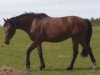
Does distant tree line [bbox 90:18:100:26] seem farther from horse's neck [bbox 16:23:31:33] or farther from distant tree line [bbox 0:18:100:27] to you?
horse's neck [bbox 16:23:31:33]

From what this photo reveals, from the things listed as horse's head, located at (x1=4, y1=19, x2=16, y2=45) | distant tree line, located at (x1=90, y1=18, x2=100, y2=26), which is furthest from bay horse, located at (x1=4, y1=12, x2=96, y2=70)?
distant tree line, located at (x1=90, y1=18, x2=100, y2=26)

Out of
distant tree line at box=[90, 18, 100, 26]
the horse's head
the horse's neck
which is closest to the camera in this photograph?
the horse's head

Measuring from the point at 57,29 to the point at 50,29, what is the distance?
0.28m

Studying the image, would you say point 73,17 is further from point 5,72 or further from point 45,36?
point 5,72

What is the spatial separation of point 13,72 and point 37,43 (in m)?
3.61

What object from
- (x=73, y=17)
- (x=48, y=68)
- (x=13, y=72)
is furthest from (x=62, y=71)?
(x=13, y=72)

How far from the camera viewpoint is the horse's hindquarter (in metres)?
15.0

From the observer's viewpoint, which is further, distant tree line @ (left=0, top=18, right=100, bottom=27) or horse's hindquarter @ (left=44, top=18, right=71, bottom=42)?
distant tree line @ (left=0, top=18, right=100, bottom=27)

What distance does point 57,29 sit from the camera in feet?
49.5

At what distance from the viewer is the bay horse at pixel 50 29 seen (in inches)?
590

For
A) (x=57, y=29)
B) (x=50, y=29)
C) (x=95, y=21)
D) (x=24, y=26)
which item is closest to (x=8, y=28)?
(x=24, y=26)

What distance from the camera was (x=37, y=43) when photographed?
591 inches

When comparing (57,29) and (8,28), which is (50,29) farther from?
(8,28)

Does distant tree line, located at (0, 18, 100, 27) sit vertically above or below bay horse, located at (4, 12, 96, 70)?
below
